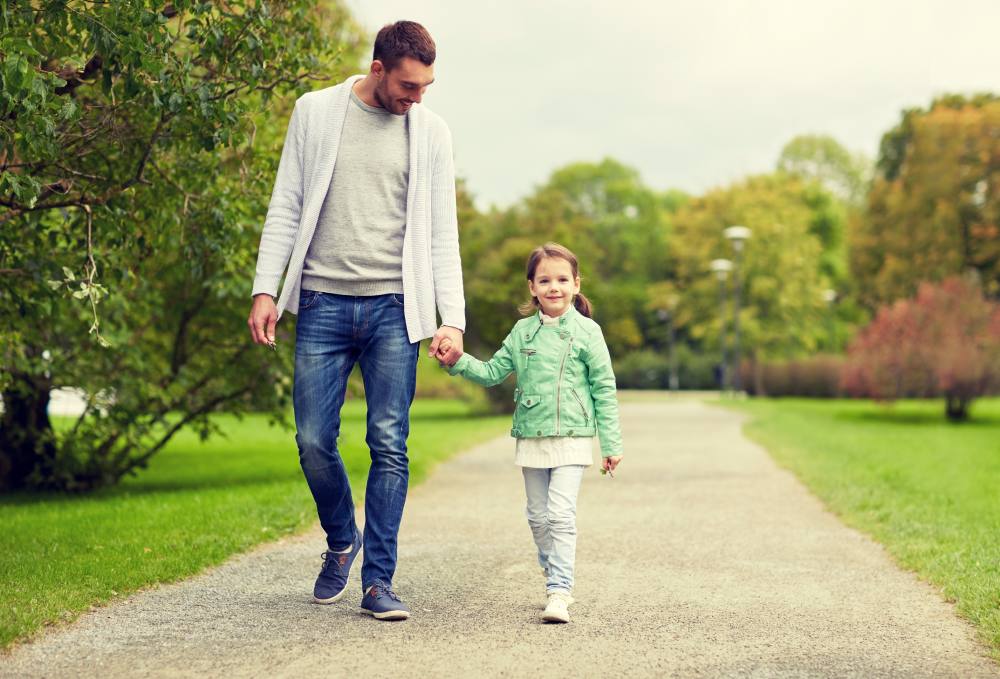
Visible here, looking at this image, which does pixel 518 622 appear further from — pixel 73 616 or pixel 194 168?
pixel 194 168

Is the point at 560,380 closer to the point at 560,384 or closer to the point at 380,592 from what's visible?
the point at 560,384

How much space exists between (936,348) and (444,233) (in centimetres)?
2223

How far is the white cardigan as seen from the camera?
4656mm

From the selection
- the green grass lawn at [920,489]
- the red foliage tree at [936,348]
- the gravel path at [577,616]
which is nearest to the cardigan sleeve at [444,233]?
the gravel path at [577,616]

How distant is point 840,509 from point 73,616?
→ 5959mm

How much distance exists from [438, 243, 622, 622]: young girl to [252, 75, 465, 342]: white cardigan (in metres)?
0.31

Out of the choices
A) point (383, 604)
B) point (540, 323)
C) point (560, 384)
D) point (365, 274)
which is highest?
point (365, 274)

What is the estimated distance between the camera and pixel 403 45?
4430 mm

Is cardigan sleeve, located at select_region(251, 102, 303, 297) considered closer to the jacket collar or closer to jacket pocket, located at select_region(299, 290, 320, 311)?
jacket pocket, located at select_region(299, 290, 320, 311)

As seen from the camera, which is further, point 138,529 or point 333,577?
point 138,529

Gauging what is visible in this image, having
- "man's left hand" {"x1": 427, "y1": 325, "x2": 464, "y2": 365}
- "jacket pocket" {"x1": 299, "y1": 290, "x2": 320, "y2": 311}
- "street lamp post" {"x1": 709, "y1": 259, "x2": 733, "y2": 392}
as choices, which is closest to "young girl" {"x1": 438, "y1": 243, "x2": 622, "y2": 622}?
"man's left hand" {"x1": 427, "y1": 325, "x2": 464, "y2": 365}

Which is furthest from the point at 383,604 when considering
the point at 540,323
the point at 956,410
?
the point at 956,410

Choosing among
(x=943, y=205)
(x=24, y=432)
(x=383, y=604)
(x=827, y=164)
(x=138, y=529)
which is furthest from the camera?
(x=827, y=164)

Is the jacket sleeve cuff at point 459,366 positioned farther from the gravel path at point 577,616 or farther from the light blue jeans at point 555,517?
the gravel path at point 577,616
